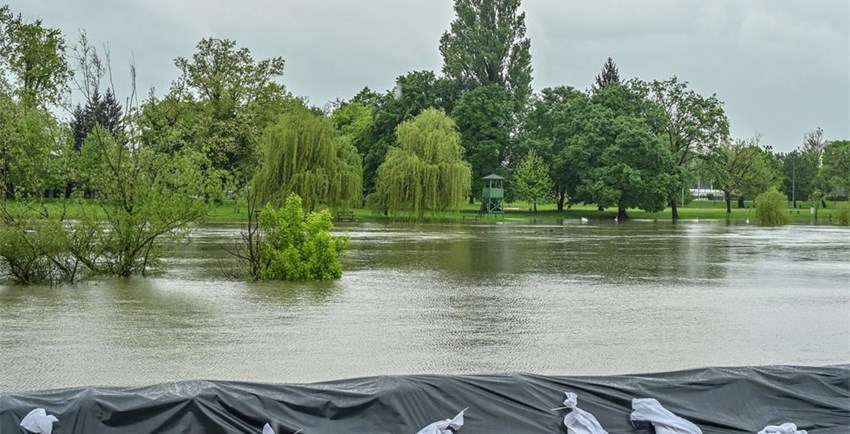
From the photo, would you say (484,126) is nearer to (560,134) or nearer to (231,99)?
(560,134)

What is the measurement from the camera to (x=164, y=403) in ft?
18.5

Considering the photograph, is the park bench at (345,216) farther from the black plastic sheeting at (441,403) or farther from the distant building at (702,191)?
the distant building at (702,191)

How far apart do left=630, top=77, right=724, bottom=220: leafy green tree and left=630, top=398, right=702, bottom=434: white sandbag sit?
57604 millimetres

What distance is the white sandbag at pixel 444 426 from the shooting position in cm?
565

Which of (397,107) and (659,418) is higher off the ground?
(397,107)

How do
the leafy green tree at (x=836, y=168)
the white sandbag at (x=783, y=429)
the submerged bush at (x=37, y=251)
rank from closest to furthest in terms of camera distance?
the white sandbag at (x=783, y=429) → the submerged bush at (x=37, y=251) → the leafy green tree at (x=836, y=168)

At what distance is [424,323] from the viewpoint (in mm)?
10852

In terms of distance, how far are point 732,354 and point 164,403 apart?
20.2 feet

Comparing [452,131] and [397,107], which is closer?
[452,131]

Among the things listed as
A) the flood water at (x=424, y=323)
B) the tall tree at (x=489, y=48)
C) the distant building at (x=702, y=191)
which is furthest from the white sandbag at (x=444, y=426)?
the distant building at (x=702, y=191)

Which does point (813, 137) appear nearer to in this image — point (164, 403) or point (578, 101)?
point (578, 101)

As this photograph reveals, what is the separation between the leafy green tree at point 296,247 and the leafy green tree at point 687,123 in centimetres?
4952

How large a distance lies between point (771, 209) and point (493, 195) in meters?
19.0

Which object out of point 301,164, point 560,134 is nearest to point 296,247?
point 301,164
